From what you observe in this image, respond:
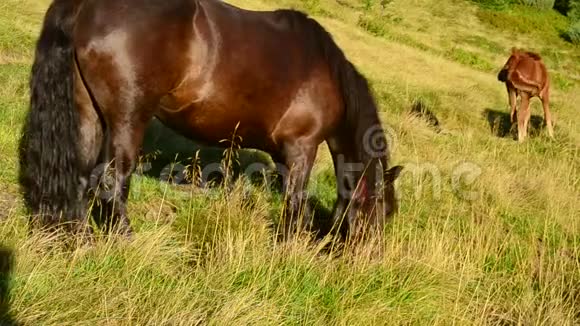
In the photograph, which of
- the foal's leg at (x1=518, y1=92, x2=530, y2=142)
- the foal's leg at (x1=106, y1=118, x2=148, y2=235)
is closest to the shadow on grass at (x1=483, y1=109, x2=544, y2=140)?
the foal's leg at (x1=518, y1=92, x2=530, y2=142)

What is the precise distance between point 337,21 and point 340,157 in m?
20.3

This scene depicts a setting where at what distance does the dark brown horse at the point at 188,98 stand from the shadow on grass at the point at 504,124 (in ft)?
28.0

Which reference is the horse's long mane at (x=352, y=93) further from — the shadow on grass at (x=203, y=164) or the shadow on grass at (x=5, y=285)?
the shadow on grass at (x=5, y=285)

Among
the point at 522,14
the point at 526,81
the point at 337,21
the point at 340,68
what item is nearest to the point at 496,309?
the point at 340,68

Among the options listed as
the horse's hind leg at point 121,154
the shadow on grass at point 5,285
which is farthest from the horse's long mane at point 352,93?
the shadow on grass at point 5,285

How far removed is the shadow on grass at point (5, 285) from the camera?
112 inches

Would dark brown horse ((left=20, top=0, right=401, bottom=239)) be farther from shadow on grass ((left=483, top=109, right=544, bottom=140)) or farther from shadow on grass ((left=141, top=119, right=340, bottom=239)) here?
shadow on grass ((left=483, top=109, right=544, bottom=140))

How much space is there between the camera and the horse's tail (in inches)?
166

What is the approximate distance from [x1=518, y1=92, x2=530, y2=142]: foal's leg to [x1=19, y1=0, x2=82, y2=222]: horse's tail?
9667 millimetres

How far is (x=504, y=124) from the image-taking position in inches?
567

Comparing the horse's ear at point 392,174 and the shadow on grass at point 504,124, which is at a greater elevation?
the horse's ear at point 392,174

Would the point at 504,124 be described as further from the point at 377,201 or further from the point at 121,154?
the point at 121,154

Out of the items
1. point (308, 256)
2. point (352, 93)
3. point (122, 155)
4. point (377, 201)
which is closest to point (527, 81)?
point (352, 93)

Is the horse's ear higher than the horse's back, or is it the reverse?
the horse's back
